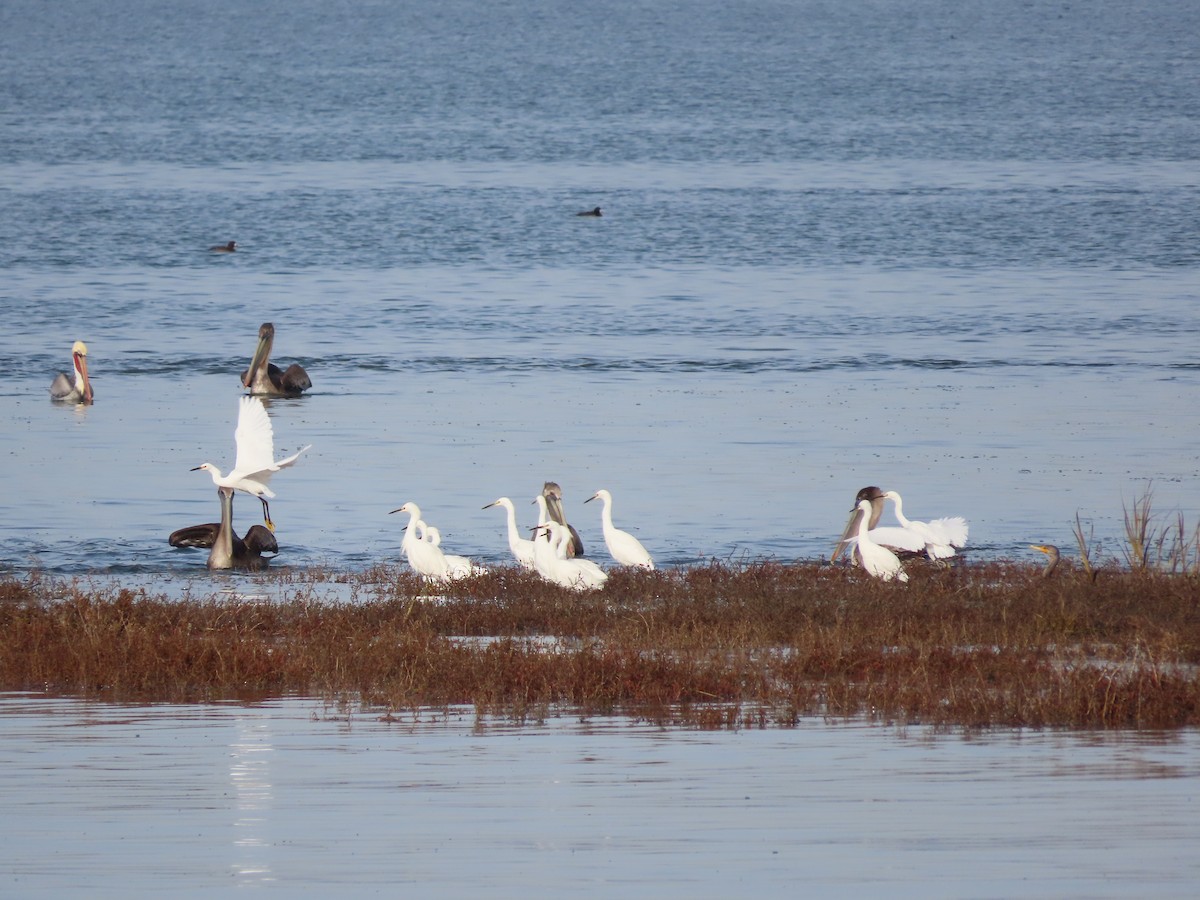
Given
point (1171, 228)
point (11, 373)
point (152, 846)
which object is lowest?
point (152, 846)

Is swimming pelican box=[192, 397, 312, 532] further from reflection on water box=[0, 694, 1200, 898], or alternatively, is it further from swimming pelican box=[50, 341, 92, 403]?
swimming pelican box=[50, 341, 92, 403]

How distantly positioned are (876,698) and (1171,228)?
35610 mm

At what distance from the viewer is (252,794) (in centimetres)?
848

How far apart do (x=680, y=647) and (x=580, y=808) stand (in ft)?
9.41

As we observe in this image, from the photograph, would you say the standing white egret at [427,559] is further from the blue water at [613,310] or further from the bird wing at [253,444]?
the bird wing at [253,444]

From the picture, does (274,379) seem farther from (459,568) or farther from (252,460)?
(459,568)

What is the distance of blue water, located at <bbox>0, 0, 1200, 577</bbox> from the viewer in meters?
17.9

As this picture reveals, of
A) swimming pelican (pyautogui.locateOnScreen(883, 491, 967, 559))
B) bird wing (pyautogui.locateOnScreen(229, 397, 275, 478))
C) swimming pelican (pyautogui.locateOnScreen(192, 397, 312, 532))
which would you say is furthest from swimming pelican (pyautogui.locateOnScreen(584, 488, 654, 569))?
bird wing (pyautogui.locateOnScreen(229, 397, 275, 478))

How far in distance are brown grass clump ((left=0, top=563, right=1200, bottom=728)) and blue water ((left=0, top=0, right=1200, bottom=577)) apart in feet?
8.22

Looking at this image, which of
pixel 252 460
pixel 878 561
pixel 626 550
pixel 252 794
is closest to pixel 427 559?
pixel 626 550

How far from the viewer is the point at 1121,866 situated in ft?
24.3

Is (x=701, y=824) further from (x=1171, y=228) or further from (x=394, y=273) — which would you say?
(x=1171, y=228)

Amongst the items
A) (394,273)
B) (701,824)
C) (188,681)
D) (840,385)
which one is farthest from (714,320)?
(701,824)

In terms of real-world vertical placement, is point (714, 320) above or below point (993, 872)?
above
